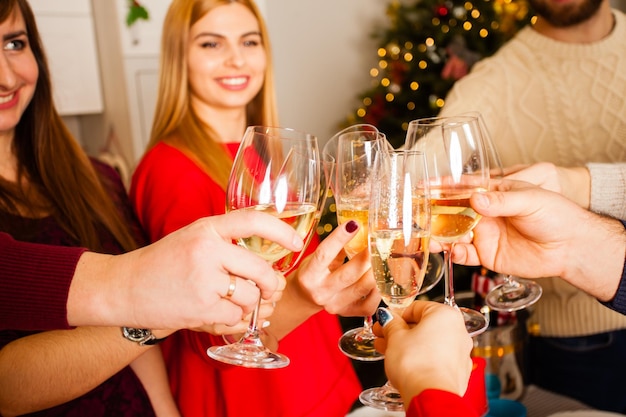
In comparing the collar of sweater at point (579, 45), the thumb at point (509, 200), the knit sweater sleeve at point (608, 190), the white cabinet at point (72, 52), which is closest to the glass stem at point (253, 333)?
the thumb at point (509, 200)

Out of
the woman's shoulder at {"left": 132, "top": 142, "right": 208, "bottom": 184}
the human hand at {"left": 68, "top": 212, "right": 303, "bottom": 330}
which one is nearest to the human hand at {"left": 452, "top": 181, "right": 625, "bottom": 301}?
the human hand at {"left": 68, "top": 212, "right": 303, "bottom": 330}

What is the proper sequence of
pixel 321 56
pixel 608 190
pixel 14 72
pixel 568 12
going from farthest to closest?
pixel 321 56 < pixel 568 12 < pixel 608 190 < pixel 14 72

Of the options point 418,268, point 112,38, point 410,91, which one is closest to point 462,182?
point 418,268

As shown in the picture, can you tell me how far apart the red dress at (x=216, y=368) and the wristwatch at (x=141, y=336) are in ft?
0.85

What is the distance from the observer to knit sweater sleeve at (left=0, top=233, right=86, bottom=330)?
0.83 metres

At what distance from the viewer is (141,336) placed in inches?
44.4

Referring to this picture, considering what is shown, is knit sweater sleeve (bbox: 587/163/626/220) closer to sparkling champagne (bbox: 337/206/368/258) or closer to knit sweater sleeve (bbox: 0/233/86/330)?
sparkling champagne (bbox: 337/206/368/258)

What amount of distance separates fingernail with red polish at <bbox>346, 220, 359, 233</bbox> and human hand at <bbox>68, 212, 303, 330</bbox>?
0.55 feet

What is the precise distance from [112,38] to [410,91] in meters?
1.96

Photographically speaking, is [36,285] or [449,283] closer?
[36,285]

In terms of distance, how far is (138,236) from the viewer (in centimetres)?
151

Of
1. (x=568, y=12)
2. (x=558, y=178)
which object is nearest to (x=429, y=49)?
(x=568, y=12)

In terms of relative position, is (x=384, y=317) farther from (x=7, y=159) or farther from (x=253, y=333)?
(x=7, y=159)

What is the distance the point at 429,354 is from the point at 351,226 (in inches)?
10.3
